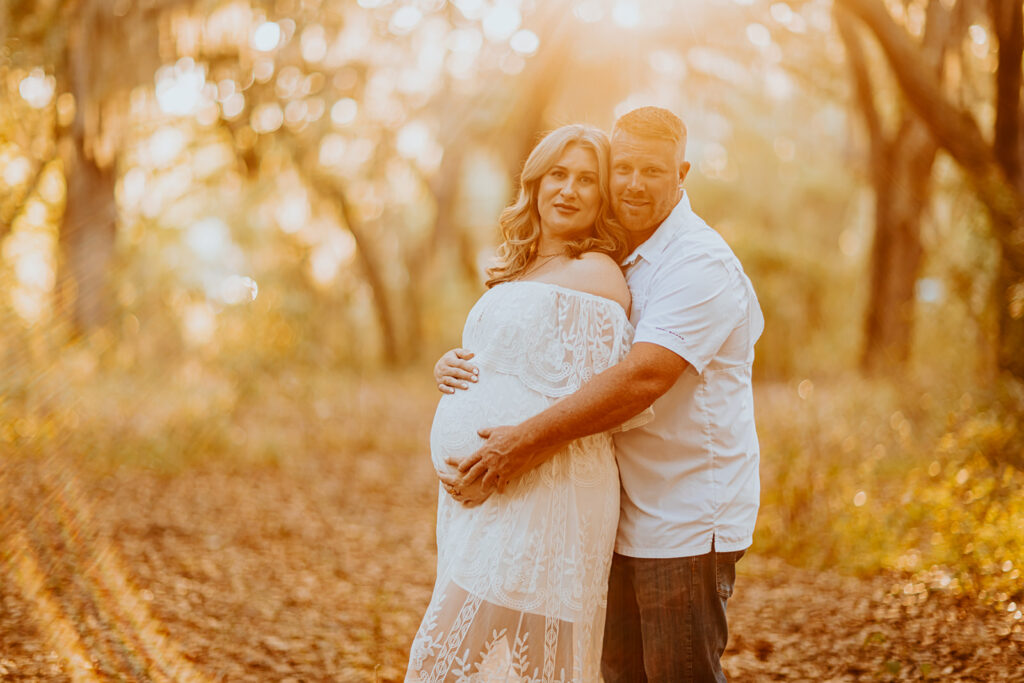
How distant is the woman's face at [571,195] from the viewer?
9.18 ft

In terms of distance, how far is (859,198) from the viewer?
22.3 meters

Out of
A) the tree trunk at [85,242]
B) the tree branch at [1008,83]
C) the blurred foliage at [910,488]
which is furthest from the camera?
the tree trunk at [85,242]

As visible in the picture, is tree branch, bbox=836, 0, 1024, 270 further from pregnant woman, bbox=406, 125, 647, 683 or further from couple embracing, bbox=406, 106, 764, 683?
pregnant woman, bbox=406, 125, 647, 683

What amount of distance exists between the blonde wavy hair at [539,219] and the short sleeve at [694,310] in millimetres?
295

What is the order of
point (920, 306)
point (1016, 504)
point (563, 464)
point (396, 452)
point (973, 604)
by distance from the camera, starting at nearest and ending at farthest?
1. point (563, 464)
2. point (973, 604)
3. point (1016, 504)
4. point (920, 306)
5. point (396, 452)

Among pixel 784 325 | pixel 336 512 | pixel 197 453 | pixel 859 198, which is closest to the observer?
pixel 336 512

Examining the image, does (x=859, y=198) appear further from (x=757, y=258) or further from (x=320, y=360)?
(x=320, y=360)

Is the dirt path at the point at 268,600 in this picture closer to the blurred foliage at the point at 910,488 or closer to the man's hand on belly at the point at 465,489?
the blurred foliage at the point at 910,488

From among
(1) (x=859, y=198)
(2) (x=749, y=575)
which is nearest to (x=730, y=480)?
(2) (x=749, y=575)

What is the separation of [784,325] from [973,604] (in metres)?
13.0

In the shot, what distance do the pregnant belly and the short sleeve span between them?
0.37m

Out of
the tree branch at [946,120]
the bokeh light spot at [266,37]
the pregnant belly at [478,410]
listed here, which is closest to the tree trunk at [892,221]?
the tree branch at [946,120]

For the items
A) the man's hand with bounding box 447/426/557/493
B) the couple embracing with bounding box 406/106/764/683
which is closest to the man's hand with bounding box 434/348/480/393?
the couple embracing with bounding box 406/106/764/683

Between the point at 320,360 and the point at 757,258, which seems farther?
the point at 757,258
